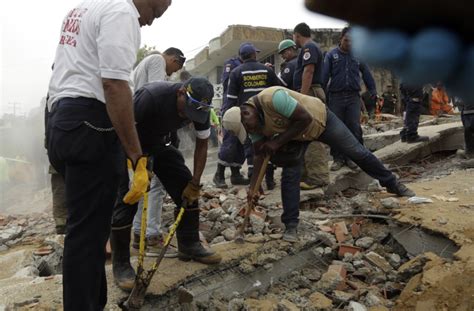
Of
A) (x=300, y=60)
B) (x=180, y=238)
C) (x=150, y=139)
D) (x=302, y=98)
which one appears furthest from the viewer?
(x=300, y=60)

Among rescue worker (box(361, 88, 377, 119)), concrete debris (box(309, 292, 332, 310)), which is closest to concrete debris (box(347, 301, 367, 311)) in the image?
concrete debris (box(309, 292, 332, 310))

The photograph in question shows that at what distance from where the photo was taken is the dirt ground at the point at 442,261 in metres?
2.60

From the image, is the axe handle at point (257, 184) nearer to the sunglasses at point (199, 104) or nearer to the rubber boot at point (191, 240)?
the rubber boot at point (191, 240)

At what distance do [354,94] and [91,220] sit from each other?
3.96m

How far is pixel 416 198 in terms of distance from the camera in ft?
13.0

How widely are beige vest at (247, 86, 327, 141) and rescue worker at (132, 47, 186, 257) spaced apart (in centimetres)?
81

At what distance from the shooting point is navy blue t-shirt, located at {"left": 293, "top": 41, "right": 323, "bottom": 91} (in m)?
4.68

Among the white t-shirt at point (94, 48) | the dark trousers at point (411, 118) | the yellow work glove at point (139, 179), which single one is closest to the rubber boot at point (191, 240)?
the yellow work glove at point (139, 179)

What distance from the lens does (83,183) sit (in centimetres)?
202

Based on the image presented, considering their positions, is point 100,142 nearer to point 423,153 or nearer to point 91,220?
point 91,220

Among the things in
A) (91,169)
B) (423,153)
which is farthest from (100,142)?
(423,153)

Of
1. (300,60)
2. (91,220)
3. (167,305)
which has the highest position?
(300,60)

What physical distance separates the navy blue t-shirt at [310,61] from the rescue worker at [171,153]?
7.11ft

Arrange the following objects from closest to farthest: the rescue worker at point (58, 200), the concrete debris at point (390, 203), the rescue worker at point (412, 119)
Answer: the concrete debris at point (390, 203)
the rescue worker at point (58, 200)
the rescue worker at point (412, 119)
